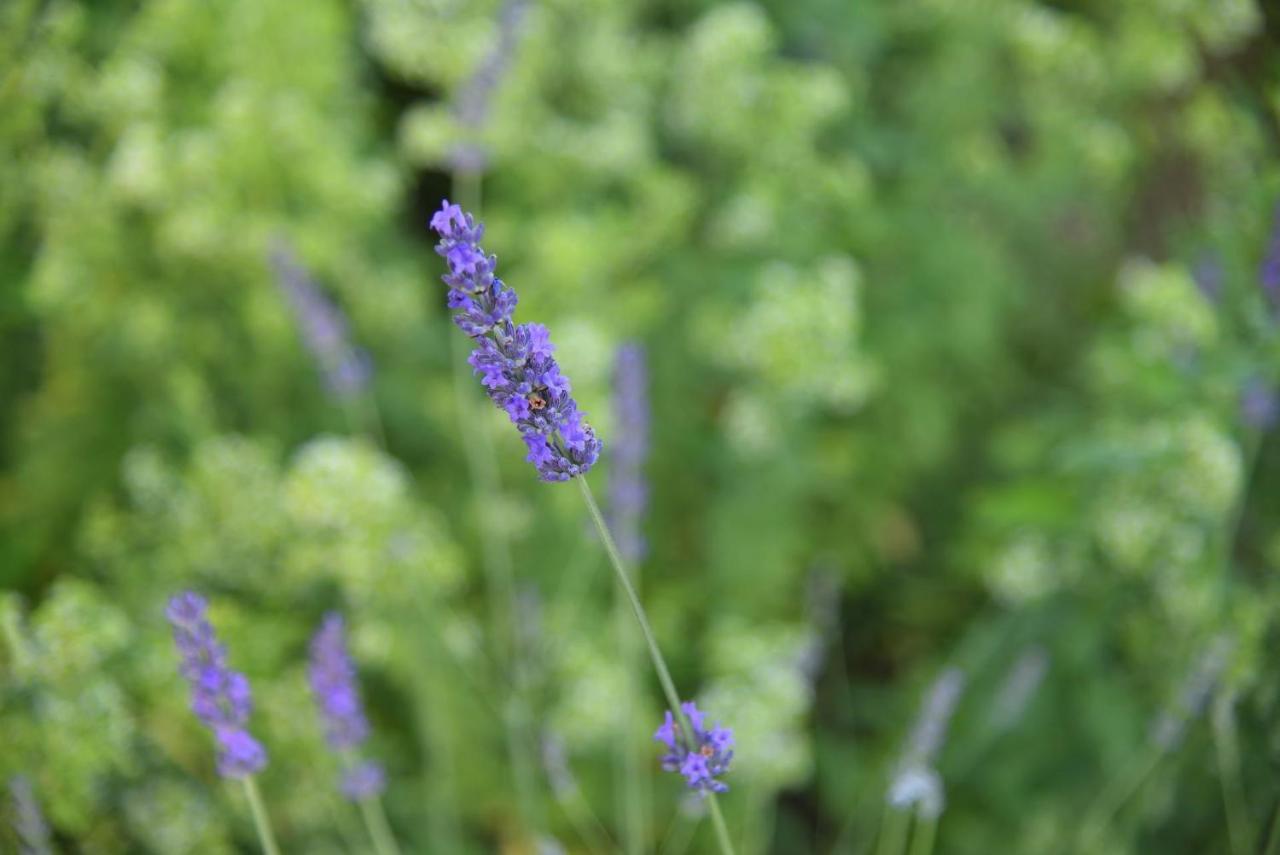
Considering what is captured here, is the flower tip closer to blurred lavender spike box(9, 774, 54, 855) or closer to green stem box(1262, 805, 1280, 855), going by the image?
blurred lavender spike box(9, 774, 54, 855)

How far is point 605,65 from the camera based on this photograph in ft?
11.5

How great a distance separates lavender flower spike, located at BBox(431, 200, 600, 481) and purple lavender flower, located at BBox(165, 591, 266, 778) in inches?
→ 21.9

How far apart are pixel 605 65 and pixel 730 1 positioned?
0.85 m

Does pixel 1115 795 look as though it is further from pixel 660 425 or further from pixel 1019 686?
pixel 660 425

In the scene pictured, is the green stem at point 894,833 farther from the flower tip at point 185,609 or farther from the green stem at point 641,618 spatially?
the flower tip at point 185,609

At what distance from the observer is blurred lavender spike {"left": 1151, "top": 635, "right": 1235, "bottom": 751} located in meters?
1.90

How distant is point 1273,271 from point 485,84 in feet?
5.52

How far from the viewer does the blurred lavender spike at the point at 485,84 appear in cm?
224

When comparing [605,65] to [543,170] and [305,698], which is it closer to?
[543,170]

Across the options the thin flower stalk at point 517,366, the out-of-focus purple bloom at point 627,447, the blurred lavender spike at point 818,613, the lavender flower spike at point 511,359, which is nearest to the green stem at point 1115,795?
the blurred lavender spike at point 818,613

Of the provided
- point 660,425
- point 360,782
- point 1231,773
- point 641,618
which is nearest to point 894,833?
point 1231,773

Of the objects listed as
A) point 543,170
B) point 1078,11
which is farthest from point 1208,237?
point 1078,11

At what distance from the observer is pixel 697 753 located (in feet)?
3.88

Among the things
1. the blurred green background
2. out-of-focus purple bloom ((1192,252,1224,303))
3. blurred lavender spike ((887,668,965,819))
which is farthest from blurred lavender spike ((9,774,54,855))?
out-of-focus purple bloom ((1192,252,1224,303))
